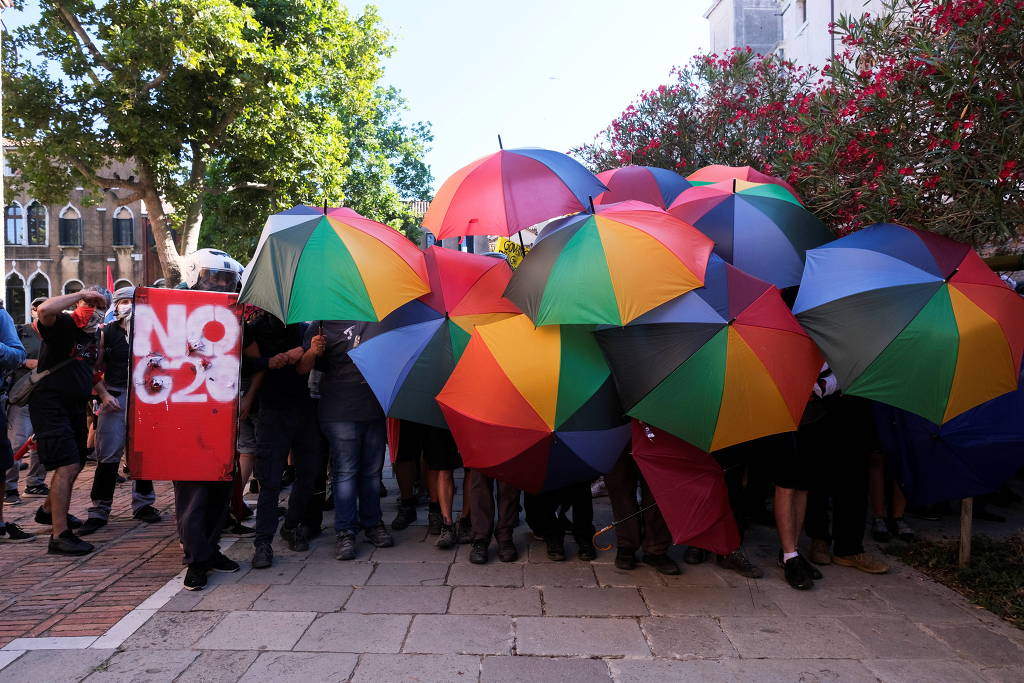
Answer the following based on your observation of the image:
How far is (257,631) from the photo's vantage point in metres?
4.07

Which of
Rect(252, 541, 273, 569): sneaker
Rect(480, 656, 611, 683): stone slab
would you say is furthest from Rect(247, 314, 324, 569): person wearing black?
Rect(480, 656, 611, 683): stone slab

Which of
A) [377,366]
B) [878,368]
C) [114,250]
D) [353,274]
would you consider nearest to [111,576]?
[377,366]

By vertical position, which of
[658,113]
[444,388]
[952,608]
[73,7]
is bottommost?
[952,608]

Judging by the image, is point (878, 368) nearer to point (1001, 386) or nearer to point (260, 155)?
point (1001, 386)

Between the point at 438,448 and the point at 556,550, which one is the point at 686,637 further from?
the point at 438,448

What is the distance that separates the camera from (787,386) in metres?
3.94

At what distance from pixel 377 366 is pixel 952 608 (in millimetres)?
3662

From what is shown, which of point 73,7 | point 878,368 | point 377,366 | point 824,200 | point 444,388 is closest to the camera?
point 878,368

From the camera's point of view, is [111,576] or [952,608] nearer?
[952,608]

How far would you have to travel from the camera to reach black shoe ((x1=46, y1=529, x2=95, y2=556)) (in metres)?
5.45

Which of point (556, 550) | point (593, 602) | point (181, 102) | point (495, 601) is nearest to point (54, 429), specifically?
point (495, 601)

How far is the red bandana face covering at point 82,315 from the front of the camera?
220 inches

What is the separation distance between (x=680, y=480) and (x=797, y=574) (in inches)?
44.6

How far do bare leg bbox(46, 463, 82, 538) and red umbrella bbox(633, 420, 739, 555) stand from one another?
13.3ft
